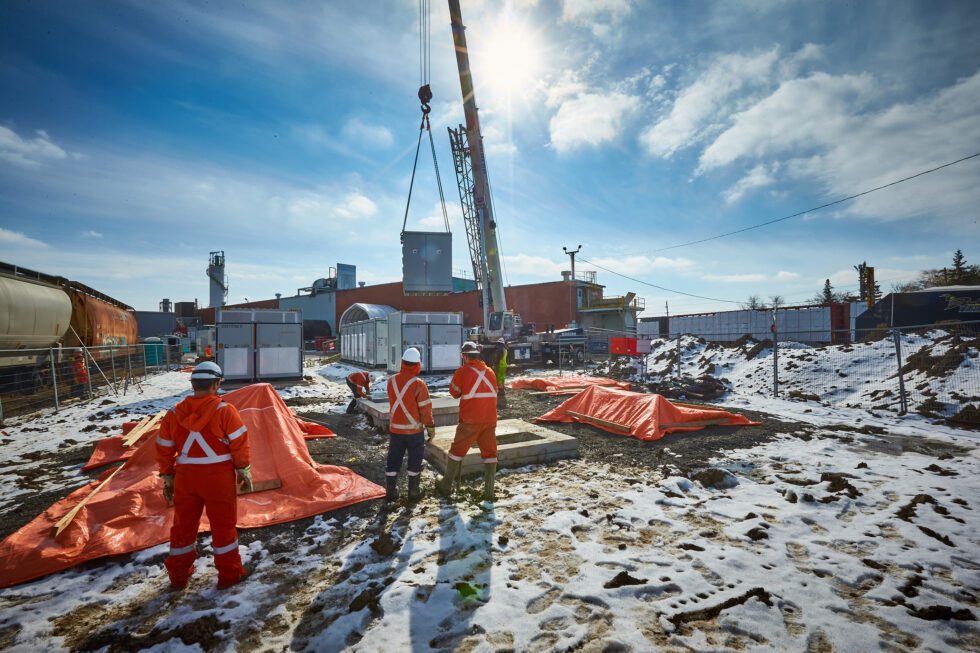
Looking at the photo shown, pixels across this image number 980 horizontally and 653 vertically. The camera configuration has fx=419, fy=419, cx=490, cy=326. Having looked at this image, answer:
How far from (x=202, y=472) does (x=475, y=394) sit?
9.26 ft

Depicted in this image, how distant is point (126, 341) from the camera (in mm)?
20188

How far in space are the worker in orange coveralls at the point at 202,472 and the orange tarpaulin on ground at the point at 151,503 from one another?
1029 millimetres

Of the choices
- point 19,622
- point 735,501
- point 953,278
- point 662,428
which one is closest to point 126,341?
point 19,622

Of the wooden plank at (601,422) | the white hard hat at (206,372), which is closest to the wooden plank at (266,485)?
the white hard hat at (206,372)

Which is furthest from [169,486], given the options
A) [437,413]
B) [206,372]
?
[437,413]

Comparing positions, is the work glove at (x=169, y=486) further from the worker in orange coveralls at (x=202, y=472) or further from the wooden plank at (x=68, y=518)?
the wooden plank at (x=68, y=518)

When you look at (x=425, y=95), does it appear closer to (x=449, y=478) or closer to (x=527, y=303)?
(x=449, y=478)

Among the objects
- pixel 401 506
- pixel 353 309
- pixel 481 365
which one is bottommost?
pixel 401 506

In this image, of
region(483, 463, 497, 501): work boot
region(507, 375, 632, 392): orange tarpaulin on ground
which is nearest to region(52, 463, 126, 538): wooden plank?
region(483, 463, 497, 501): work boot

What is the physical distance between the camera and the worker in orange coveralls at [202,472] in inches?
129

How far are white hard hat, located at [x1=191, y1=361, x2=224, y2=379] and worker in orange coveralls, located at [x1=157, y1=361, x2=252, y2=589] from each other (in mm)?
16

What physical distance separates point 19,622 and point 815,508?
280 inches

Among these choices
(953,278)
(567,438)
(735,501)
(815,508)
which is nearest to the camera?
(815,508)

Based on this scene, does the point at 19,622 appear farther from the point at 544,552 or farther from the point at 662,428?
the point at 662,428
